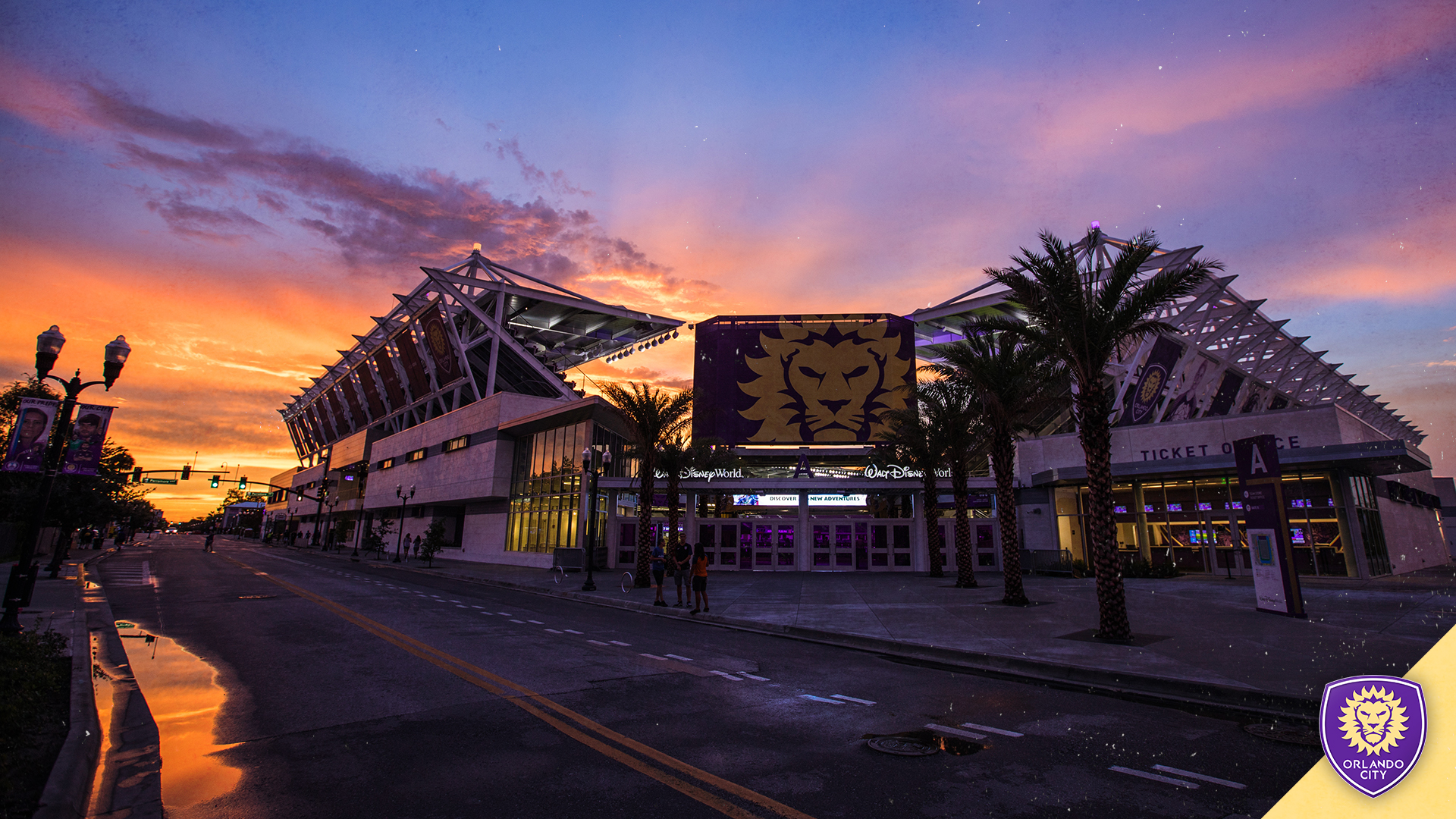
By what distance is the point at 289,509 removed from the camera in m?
105

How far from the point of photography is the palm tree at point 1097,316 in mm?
13008

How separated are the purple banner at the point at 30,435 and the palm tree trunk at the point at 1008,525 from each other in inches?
829

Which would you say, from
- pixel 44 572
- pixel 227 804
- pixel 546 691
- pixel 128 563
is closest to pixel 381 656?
pixel 546 691

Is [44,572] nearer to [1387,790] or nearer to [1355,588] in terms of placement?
[1387,790]

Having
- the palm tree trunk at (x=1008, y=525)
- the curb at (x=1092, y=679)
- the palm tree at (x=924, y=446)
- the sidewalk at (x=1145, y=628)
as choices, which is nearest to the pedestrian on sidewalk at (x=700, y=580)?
the sidewalk at (x=1145, y=628)

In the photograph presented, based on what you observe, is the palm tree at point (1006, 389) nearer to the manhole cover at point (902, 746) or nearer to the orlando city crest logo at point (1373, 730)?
the manhole cover at point (902, 746)

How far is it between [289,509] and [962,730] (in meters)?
125

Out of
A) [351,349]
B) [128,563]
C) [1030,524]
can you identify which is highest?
[351,349]

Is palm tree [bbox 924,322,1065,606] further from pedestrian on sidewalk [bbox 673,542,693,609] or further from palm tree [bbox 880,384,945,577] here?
pedestrian on sidewalk [bbox 673,542,693,609]

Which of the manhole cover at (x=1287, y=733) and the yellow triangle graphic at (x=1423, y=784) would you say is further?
the manhole cover at (x=1287, y=733)

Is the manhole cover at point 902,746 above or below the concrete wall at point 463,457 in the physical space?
below

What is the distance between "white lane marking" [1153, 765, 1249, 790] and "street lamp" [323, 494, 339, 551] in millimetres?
76795

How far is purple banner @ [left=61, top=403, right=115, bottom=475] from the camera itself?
12758 millimetres

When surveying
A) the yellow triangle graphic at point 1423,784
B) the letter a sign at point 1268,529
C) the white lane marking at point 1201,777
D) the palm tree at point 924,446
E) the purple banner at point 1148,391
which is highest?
the purple banner at point 1148,391
